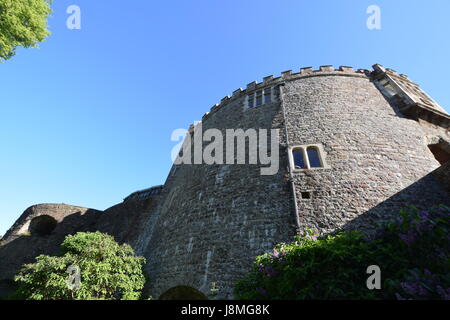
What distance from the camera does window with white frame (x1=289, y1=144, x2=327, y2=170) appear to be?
8352 mm

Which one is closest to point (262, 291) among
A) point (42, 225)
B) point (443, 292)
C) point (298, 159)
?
point (443, 292)

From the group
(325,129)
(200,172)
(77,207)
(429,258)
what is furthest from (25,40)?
(77,207)

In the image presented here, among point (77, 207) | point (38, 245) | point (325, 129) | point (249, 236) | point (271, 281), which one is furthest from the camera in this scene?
point (77, 207)

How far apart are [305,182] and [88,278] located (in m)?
9.11

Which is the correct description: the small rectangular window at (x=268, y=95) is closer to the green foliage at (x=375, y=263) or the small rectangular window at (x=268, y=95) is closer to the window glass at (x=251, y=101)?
the window glass at (x=251, y=101)

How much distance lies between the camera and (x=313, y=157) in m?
8.69

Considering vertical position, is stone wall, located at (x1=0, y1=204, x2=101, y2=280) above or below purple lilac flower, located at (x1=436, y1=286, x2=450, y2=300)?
above

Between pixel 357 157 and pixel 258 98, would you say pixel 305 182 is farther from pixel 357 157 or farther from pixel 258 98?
pixel 258 98

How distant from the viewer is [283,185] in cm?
800

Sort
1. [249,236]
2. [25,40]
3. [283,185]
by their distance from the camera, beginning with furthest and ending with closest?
[25,40] < [283,185] < [249,236]

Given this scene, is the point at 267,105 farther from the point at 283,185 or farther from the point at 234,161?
the point at 283,185

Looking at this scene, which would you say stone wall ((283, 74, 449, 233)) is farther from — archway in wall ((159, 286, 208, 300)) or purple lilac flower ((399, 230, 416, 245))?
archway in wall ((159, 286, 208, 300))

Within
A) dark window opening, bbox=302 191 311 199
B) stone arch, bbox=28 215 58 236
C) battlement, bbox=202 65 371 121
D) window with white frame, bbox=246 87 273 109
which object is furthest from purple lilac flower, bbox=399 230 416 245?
stone arch, bbox=28 215 58 236
